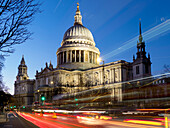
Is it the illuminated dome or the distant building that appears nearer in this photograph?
the illuminated dome

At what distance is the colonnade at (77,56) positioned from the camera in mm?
112438

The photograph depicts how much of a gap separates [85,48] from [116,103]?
252 ft

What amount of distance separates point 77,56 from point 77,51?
2.59 metres

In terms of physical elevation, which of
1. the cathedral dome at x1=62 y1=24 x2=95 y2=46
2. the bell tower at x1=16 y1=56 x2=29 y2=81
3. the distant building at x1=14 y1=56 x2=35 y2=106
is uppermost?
the cathedral dome at x1=62 y1=24 x2=95 y2=46

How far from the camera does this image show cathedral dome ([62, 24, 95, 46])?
391 feet

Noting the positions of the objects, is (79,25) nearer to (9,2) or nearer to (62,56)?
(62,56)

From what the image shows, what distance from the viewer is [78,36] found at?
11988 cm

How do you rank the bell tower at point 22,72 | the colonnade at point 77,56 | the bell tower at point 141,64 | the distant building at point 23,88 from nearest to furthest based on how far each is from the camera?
the bell tower at point 141,64
the colonnade at point 77,56
the distant building at point 23,88
the bell tower at point 22,72

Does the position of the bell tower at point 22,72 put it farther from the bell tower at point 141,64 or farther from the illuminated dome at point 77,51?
the bell tower at point 141,64

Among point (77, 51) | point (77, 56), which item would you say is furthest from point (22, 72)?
point (77, 56)

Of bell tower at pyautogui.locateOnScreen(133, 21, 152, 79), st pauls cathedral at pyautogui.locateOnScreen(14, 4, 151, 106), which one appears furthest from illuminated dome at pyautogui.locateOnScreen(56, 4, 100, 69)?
bell tower at pyautogui.locateOnScreen(133, 21, 152, 79)

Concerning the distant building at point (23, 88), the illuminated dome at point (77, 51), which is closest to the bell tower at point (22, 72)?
the distant building at point (23, 88)

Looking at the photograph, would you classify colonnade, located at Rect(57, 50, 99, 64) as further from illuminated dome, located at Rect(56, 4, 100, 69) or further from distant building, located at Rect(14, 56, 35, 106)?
distant building, located at Rect(14, 56, 35, 106)

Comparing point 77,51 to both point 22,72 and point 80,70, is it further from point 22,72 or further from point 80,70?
point 22,72
